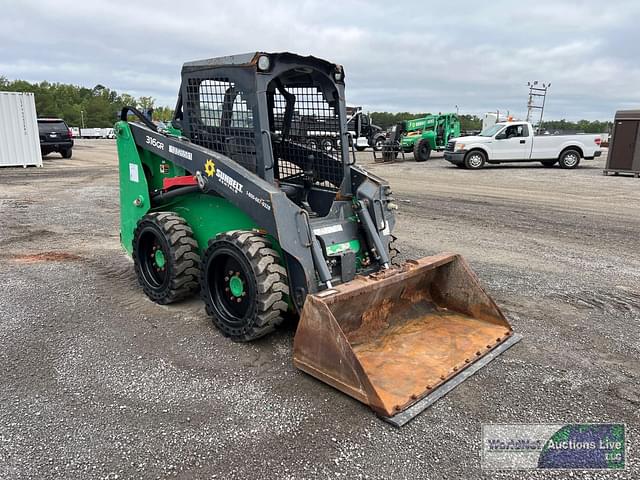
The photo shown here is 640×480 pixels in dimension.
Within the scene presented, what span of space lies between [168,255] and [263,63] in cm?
186

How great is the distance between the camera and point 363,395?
2.92 m

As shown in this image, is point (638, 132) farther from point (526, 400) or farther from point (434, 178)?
point (526, 400)

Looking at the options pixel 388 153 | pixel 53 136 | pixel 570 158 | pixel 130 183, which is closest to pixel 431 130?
pixel 388 153

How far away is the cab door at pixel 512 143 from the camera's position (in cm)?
1847

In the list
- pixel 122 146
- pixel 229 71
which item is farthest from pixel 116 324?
pixel 229 71

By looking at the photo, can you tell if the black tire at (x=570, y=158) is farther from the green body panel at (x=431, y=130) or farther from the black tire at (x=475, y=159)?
the green body panel at (x=431, y=130)

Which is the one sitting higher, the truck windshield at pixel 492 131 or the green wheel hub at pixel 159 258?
the truck windshield at pixel 492 131

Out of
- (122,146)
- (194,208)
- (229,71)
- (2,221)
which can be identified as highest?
(229,71)

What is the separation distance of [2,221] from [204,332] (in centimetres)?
646

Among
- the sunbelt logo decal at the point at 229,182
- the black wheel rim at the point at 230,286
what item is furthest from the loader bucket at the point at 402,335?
the sunbelt logo decal at the point at 229,182

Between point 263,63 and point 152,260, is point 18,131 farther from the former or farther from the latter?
point 263,63

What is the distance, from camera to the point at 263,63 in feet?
12.5

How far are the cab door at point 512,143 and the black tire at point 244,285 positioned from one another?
16880 mm

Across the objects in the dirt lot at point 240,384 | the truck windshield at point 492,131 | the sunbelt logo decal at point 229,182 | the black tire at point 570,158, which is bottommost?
the dirt lot at point 240,384
